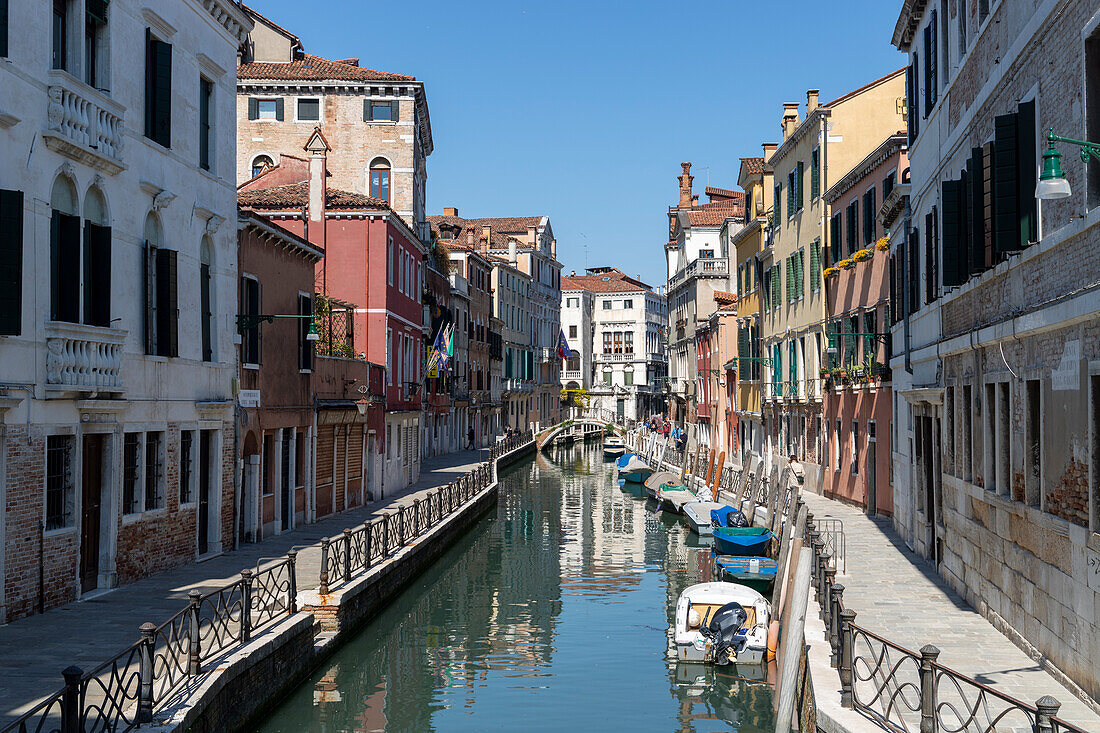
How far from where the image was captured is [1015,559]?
12.1 m

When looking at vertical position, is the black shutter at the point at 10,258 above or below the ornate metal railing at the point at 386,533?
above

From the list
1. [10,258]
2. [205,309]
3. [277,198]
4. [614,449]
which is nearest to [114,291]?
[10,258]

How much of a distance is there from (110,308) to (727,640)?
979cm

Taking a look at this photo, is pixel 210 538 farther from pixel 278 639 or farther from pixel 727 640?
pixel 727 640

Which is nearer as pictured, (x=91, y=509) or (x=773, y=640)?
(x=91, y=509)

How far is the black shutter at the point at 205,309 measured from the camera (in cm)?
1873

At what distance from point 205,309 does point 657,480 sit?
26.3 m

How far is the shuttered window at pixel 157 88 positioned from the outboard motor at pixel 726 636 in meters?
11.0

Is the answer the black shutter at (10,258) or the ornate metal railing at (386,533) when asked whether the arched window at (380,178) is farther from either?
the black shutter at (10,258)

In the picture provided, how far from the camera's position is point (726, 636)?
52.4 ft

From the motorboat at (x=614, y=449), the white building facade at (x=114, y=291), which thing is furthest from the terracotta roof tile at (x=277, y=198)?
the motorboat at (x=614, y=449)

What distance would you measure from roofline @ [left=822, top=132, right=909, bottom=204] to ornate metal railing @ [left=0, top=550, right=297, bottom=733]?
1699 cm

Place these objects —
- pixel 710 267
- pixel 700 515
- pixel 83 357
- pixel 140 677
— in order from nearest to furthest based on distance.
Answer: pixel 140 677 < pixel 83 357 < pixel 700 515 < pixel 710 267

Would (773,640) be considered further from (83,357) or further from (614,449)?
(614,449)
